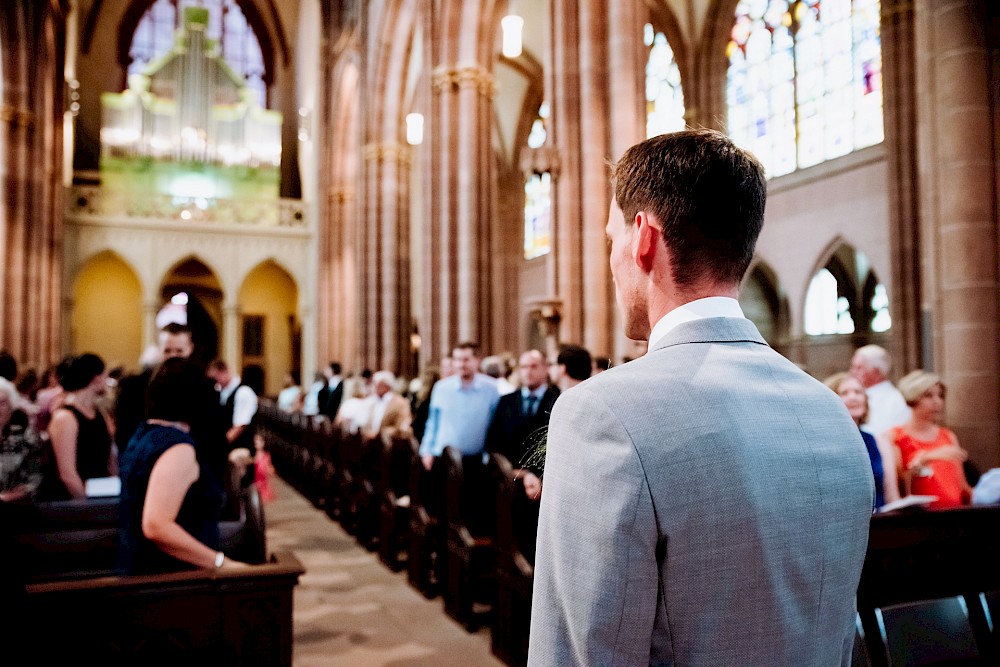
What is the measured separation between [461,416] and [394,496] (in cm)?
136

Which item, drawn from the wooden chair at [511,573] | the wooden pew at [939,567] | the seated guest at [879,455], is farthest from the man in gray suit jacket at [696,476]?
the wooden chair at [511,573]

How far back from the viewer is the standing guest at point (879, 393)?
496 centimetres

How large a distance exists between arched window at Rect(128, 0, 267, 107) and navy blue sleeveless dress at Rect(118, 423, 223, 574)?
25.0m

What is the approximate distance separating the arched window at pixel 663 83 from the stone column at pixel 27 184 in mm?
13694

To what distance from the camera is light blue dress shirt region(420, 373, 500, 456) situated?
6234 millimetres

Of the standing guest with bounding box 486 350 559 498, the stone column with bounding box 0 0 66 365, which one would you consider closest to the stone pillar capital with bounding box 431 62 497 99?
the standing guest with bounding box 486 350 559 498

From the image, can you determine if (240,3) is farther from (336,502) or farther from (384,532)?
(384,532)

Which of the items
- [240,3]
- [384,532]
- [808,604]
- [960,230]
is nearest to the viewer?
[808,604]

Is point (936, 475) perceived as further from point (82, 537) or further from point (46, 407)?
point (46, 407)

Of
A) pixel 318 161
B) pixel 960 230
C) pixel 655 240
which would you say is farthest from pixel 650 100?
pixel 655 240

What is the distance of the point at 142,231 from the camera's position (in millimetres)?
21672

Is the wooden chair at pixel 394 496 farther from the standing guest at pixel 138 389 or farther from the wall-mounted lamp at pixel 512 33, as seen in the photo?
the wall-mounted lamp at pixel 512 33

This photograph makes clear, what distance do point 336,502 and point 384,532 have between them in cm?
255

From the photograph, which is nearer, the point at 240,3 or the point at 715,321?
the point at 715,321
